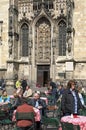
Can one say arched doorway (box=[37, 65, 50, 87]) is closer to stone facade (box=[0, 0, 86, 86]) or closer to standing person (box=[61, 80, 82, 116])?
stone facade (box=[0, 0, 86, 86])

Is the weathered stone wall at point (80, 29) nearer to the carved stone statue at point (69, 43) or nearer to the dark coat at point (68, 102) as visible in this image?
the carved stone statue at point (69, 43)

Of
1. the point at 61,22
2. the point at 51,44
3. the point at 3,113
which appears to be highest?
the point at 61,22

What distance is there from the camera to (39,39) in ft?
108

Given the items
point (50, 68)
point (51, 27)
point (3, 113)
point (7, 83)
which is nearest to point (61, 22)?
point (51, 27)

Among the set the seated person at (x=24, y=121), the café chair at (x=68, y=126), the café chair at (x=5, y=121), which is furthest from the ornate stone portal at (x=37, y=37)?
the café chair at (x=68, y=126)

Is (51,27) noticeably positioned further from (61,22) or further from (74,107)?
(74,107)

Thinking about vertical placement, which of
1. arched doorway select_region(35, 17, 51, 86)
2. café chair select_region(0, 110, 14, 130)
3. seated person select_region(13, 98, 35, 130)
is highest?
arched doorway select_region(35, 17, 51, 86)

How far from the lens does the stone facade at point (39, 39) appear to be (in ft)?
101

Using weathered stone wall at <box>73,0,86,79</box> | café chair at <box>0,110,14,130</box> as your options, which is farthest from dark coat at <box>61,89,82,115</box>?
weathered stone wall at <box>73,0,86,79</box>

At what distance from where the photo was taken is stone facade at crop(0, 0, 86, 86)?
30906mm

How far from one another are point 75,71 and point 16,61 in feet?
17.7

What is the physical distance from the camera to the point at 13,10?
31703 millimetres

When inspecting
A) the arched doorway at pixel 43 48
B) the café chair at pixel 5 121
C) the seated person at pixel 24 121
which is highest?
→ the arched doorway at pixel 43 48

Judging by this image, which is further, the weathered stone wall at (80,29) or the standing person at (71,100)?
the weathered stone wall at (80,29)
